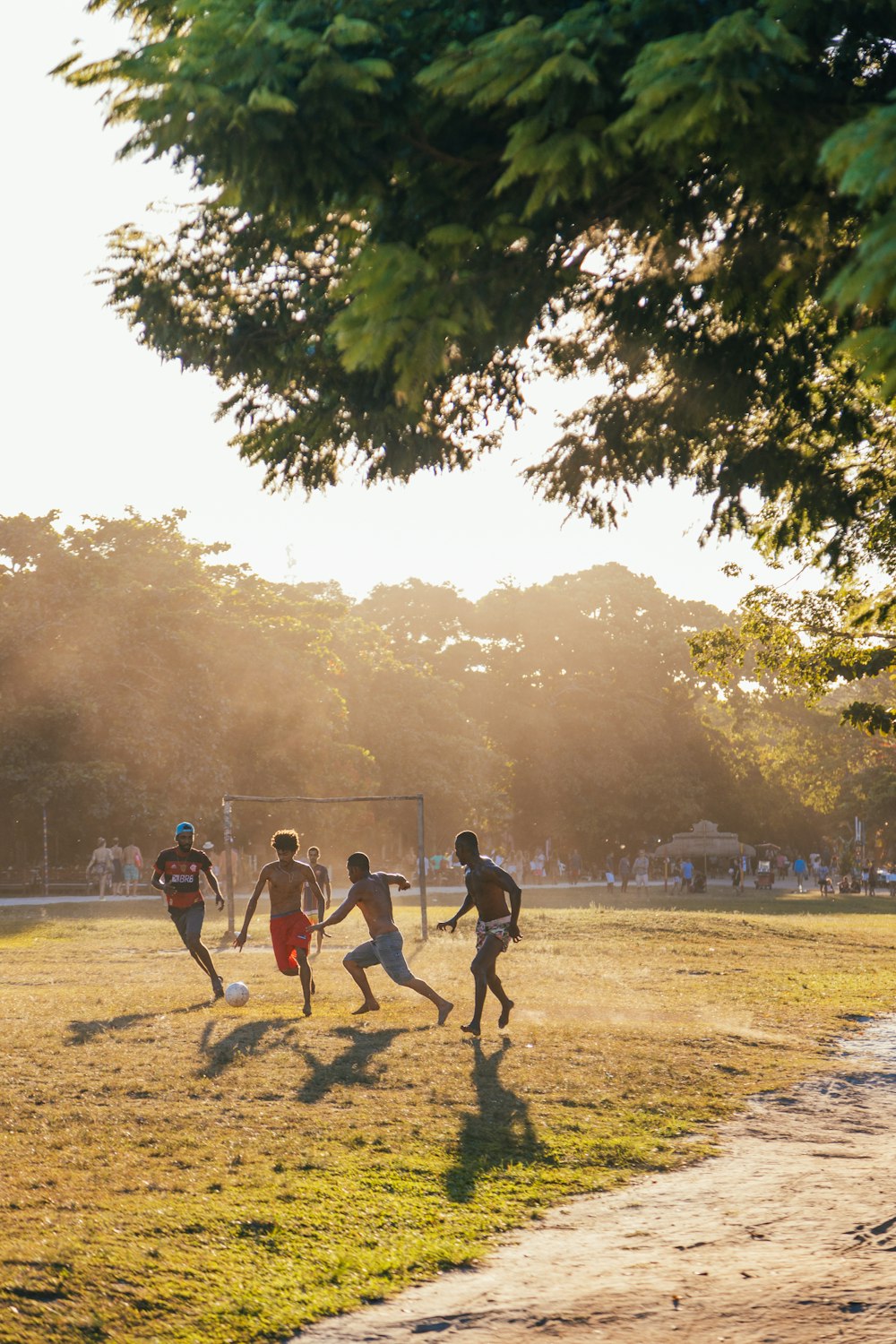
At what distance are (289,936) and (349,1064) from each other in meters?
3.35

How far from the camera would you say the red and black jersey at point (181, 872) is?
1562 cm

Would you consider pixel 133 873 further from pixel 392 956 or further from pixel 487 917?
pixel 487 917

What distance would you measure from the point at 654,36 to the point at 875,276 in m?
1.48

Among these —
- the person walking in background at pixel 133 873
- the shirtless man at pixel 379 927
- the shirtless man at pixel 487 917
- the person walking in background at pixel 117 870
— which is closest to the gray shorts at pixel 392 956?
the shirtless man at pixel 379 927

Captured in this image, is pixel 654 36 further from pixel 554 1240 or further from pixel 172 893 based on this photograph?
pixel 172 893

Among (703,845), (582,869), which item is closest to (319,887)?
(703,845)

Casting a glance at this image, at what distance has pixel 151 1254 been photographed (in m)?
6.28

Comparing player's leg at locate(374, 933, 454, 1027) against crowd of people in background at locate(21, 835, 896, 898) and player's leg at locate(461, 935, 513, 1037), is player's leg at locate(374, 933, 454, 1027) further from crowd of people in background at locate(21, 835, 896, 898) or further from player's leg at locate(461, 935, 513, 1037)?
crowd of people in background at locate(21, 835, 896, 898)

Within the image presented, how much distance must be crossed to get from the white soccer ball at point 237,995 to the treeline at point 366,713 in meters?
14.8

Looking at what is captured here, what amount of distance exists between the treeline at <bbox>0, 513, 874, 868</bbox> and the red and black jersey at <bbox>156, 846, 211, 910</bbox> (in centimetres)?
1466

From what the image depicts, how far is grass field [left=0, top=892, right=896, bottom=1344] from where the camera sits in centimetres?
604

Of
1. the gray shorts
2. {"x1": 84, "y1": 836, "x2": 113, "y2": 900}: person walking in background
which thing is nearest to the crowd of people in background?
{"x1": 84, "y1": 836, "x2": 113, "y2": 900}: person walking in background

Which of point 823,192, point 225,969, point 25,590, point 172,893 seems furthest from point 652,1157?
point 25,590

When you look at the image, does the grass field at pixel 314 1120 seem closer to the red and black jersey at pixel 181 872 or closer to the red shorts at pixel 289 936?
the red shorts at pixel 289 936
